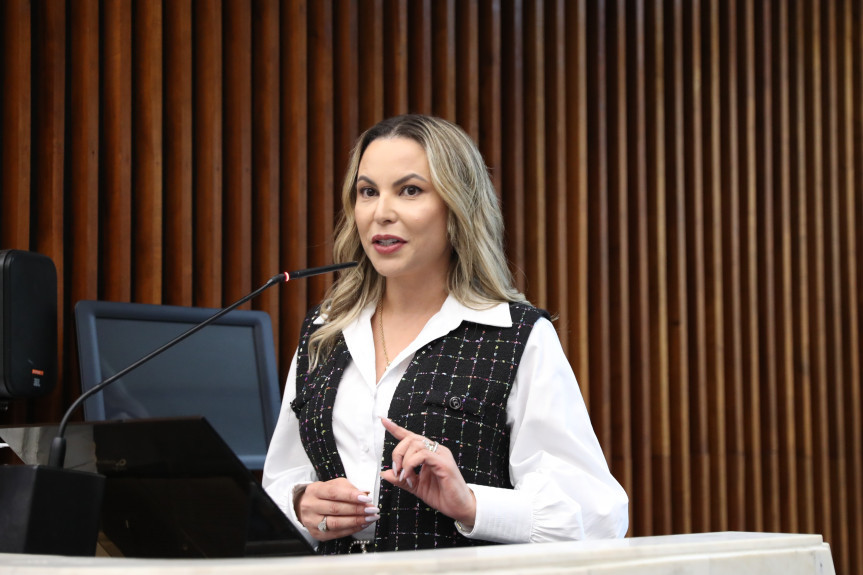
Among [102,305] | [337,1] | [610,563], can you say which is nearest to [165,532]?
[610,563]

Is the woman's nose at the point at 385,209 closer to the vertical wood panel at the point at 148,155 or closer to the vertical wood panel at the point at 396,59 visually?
the vertical wood panel at the point at 148,155

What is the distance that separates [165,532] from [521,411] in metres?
0.78

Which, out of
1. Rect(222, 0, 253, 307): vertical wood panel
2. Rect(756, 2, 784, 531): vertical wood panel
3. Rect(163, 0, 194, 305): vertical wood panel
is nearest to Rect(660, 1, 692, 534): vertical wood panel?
Rect(756, 2, 784, 531): vertical wood panel

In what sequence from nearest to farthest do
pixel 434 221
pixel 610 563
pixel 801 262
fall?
pixel 610 563, pixel 434 221, pixel 801 262

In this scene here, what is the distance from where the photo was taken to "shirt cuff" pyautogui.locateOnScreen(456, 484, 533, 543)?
1722 mm

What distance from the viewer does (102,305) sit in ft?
9.24

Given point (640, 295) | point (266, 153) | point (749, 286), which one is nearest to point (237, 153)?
point (266, 153)

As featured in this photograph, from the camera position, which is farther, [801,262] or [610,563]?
[801,262]

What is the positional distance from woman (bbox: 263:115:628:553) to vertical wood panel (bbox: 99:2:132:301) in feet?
4.20

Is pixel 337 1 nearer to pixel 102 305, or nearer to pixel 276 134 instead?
pixel 276 134

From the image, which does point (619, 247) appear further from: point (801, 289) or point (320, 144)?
point (320, 144)

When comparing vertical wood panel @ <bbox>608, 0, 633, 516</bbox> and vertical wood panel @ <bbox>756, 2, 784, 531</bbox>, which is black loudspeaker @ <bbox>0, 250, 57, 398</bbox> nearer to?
vertical wood panel @ <bbox>608, 0, 633, 516</bbox>

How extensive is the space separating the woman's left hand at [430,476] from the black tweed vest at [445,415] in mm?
119

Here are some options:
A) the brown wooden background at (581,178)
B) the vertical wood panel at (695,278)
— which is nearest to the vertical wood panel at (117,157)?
the brown wooden background at (581,178)
